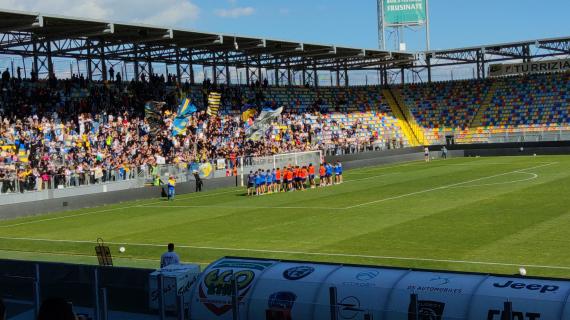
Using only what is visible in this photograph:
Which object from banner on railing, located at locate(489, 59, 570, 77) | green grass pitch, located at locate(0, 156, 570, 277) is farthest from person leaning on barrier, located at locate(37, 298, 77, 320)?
banner on railing, located at locate(489, 59, 570, 77)

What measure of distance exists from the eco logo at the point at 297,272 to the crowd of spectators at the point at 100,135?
27152 millimetres

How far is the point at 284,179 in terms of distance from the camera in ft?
132

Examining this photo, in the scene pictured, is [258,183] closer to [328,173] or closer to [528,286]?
[328,173]

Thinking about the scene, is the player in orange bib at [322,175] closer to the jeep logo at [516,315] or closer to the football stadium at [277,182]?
the football stadium at [277,182]

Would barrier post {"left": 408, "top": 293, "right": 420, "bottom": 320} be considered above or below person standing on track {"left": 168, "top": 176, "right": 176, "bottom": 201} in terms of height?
above

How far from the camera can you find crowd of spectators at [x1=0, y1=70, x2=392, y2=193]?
38.2 meters

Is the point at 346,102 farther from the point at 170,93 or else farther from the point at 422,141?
the point at 170,93

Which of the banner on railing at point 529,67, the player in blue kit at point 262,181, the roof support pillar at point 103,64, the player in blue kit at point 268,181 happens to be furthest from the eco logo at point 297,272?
the banner on railing at point 529,67

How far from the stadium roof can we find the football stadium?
24 cm

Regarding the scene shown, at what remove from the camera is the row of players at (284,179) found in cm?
3897

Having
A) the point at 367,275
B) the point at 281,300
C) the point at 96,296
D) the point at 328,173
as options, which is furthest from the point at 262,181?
the point at 367,275

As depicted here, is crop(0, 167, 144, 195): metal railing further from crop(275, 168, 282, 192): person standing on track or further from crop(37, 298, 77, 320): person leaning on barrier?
crop(37, 298, 77, 320): person leaning on barrier

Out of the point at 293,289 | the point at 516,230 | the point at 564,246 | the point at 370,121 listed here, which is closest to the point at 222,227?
the point at 516,230

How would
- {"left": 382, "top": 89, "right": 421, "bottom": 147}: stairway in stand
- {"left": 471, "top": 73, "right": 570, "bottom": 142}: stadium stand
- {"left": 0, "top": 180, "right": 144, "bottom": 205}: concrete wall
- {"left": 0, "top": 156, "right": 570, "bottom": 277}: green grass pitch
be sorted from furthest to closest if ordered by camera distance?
1. {"left": 382, "top": 89, "right": 421, "bottom": 147}: stairway in stand
2. {"left": 471, "top": 73, "right": 570, "bottom": 142}: stadium stand
3. {"left": 0, "top": 180, "right": 144, "bottom": 205}: concrete wall
4. {"left": 0, "top": 156, "right": 570, "bottom": 277}: green grass pitch
